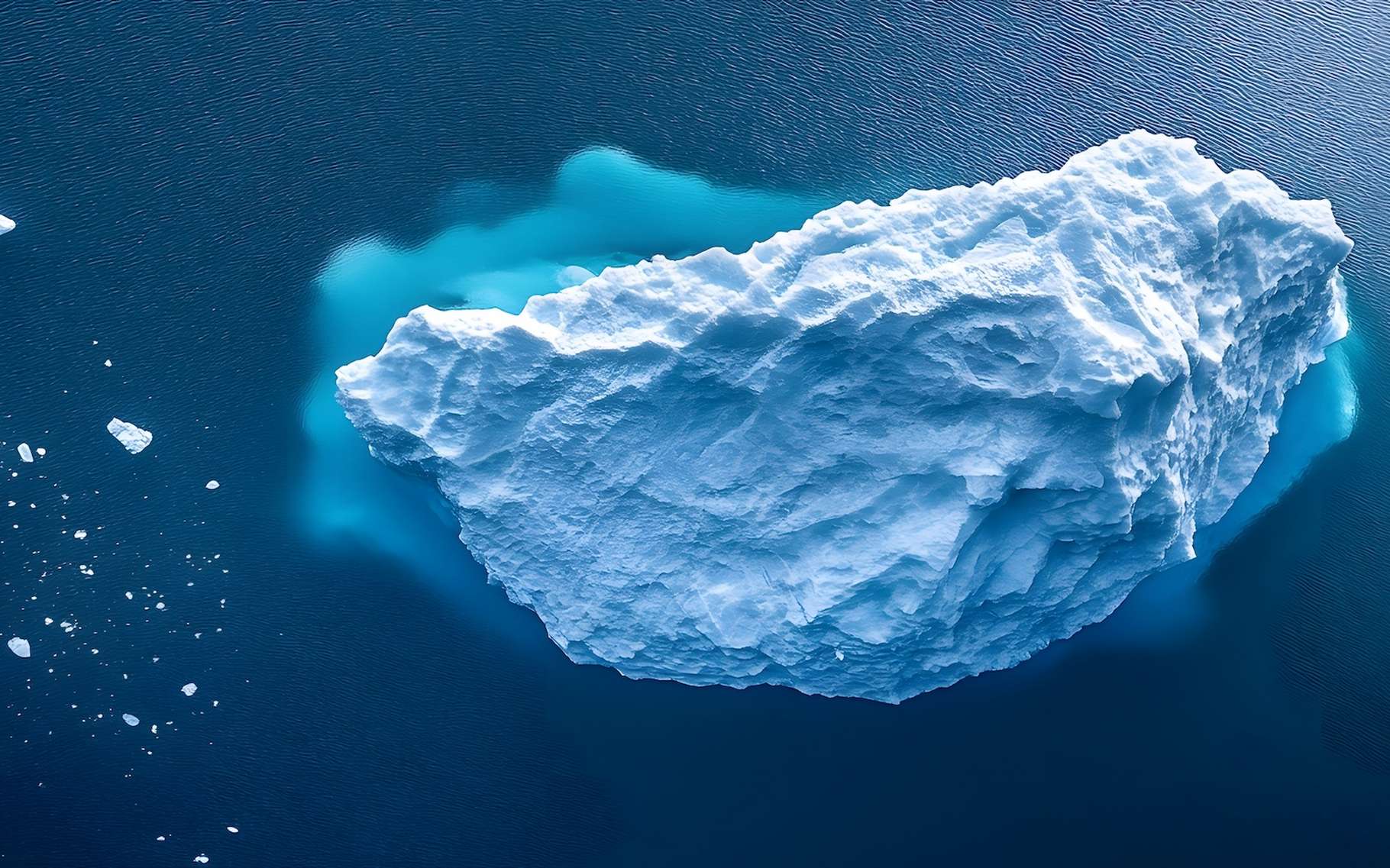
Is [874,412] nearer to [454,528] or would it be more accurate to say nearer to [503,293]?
[503,293]

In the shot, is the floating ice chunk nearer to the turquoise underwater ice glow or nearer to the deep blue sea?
the deep blue sea

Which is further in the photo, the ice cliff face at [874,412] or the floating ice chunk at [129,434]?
the floating ice chunk at [129,434]

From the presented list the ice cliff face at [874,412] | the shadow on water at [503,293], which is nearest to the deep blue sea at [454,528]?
the shadow on water at [503,293]

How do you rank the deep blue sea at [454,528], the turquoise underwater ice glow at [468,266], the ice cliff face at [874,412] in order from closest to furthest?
the ice cliff face at [874,412], the deep blue sea at [454,528], the turquoise underwater ice glow at [468,266]

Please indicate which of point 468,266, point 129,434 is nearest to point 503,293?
point 468,266

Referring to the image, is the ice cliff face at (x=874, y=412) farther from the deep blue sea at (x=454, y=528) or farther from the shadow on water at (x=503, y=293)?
the deep blue sea at (x=454, y=528)

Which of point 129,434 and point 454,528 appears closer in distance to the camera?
point 129,434
